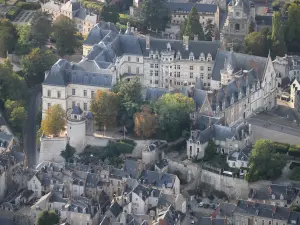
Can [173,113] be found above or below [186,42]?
below

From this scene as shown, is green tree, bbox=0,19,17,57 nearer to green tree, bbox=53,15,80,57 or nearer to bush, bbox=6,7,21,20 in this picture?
green tree, bbox=53,15,80,57

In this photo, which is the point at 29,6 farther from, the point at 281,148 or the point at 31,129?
the point at 281,148

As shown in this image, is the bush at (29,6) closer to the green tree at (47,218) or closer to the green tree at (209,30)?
the green tree at (209,30)

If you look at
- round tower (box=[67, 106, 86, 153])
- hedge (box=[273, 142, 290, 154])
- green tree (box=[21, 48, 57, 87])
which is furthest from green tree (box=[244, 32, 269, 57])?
round tower (box=[67, 106, 86, 153])

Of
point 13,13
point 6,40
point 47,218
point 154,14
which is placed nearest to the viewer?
point 47,218

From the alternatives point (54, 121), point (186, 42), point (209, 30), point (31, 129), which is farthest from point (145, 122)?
point (209, 30)

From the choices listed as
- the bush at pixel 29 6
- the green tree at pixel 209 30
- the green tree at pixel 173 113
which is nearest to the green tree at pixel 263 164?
the green tree at pixel 173 113

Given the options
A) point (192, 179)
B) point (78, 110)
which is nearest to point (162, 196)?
point (192, 179)
